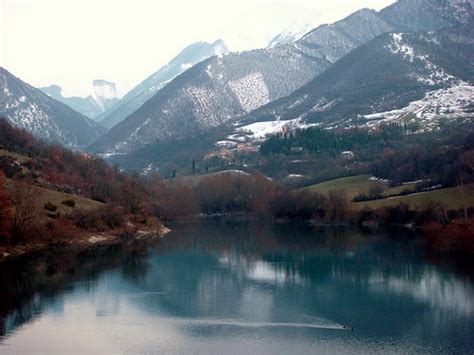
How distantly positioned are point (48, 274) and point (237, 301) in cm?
2163

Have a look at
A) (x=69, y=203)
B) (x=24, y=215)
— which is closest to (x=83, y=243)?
(x=69, y=203)

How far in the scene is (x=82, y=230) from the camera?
9412cm

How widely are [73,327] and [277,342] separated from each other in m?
14.0

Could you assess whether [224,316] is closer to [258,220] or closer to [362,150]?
[258,220]

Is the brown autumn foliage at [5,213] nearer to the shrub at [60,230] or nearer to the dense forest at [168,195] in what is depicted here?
the dense forest at [168,195]

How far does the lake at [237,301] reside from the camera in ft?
137

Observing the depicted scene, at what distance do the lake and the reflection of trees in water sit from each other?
11 centimetres

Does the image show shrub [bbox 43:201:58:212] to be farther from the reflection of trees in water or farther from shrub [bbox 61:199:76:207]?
the reflection of trees in water

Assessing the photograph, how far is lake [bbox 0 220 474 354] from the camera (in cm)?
4172

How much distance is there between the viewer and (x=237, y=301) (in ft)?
179

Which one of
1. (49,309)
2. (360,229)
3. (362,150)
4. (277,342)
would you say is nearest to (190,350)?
(277,342)

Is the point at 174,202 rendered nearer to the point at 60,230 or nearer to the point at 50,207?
the point at 50,207

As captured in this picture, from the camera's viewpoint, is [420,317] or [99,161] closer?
[420,317]

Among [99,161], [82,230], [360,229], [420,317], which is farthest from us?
[99,161]
